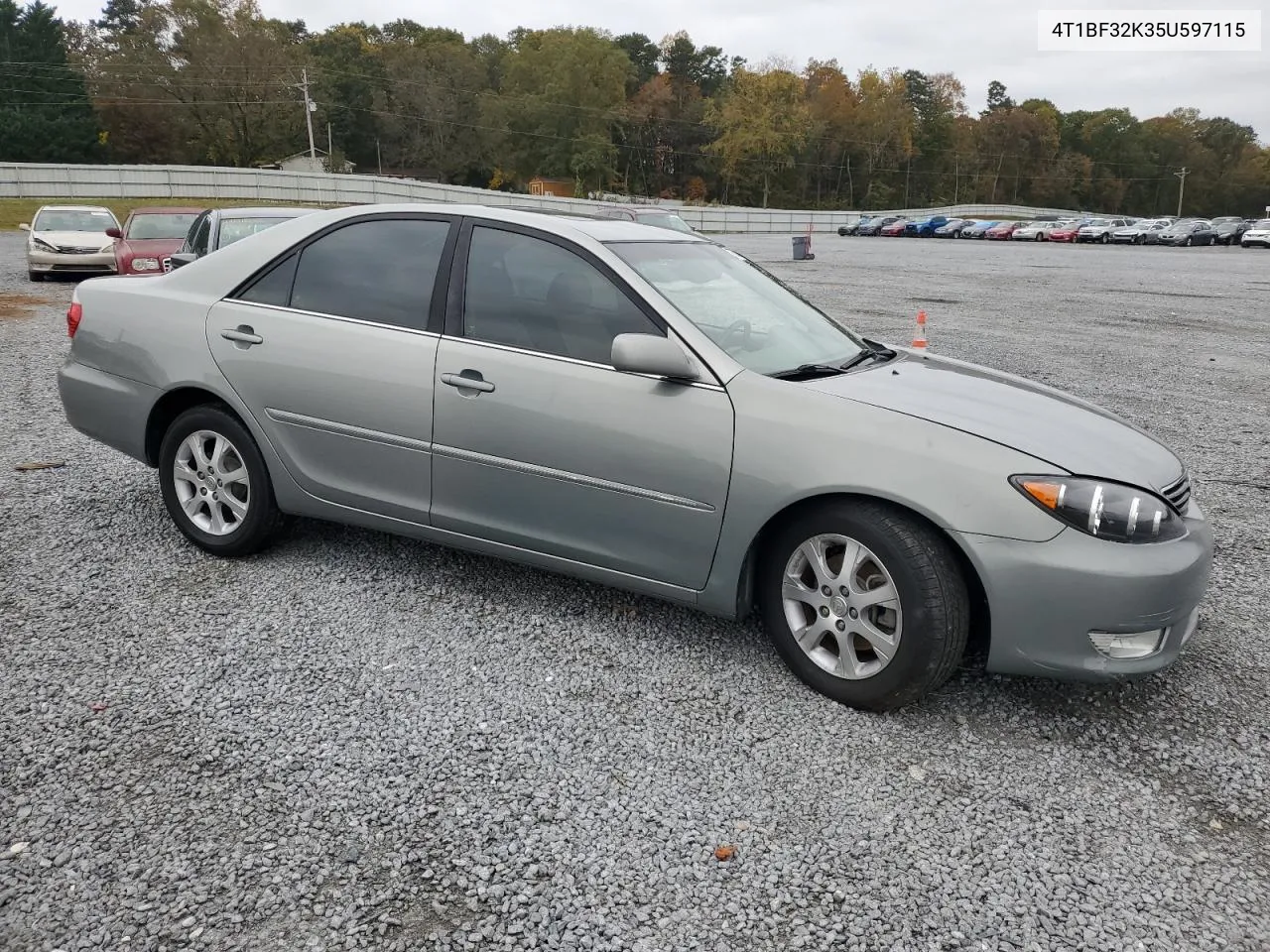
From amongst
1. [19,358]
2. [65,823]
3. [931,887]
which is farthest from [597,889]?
[19,358]

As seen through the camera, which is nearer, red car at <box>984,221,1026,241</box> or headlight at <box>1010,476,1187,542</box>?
headlight at <box>1010,476,1187,542</box>

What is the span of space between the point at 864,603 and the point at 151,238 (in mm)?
14597

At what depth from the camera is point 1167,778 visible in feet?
9.72

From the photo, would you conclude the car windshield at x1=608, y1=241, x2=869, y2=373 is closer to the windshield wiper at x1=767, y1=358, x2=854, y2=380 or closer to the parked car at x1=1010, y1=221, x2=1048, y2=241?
the windshield wiper at x1=767, y1=358, x2=854, y2=380

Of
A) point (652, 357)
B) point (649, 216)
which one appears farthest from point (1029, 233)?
point (652, 357)

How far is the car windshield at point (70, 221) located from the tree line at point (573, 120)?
6293 cm

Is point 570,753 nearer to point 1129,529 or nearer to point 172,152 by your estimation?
point 1129,529

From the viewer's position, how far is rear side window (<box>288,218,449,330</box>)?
3.98 meters

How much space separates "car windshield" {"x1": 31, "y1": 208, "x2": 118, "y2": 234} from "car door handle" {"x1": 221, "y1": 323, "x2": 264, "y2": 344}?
1588 cm

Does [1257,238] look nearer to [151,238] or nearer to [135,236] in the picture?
[151,238]

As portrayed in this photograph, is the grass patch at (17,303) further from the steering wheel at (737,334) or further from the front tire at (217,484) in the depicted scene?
the steering wheel at (737,334)

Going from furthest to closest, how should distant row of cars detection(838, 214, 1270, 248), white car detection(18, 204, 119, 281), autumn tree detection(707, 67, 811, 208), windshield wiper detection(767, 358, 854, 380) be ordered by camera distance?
autumn tree detection(707, 67, 811, 208) → distant row of cars detection(838, 214, 1270, 248) → white car detection(18, 204, 119, 281) → windshield wiper detection(767, 358, 854, 380)

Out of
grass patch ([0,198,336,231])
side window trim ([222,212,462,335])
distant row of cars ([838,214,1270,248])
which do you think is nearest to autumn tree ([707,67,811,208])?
distant row of cars ([838,214,1270,248])

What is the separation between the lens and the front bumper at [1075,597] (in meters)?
2.92
